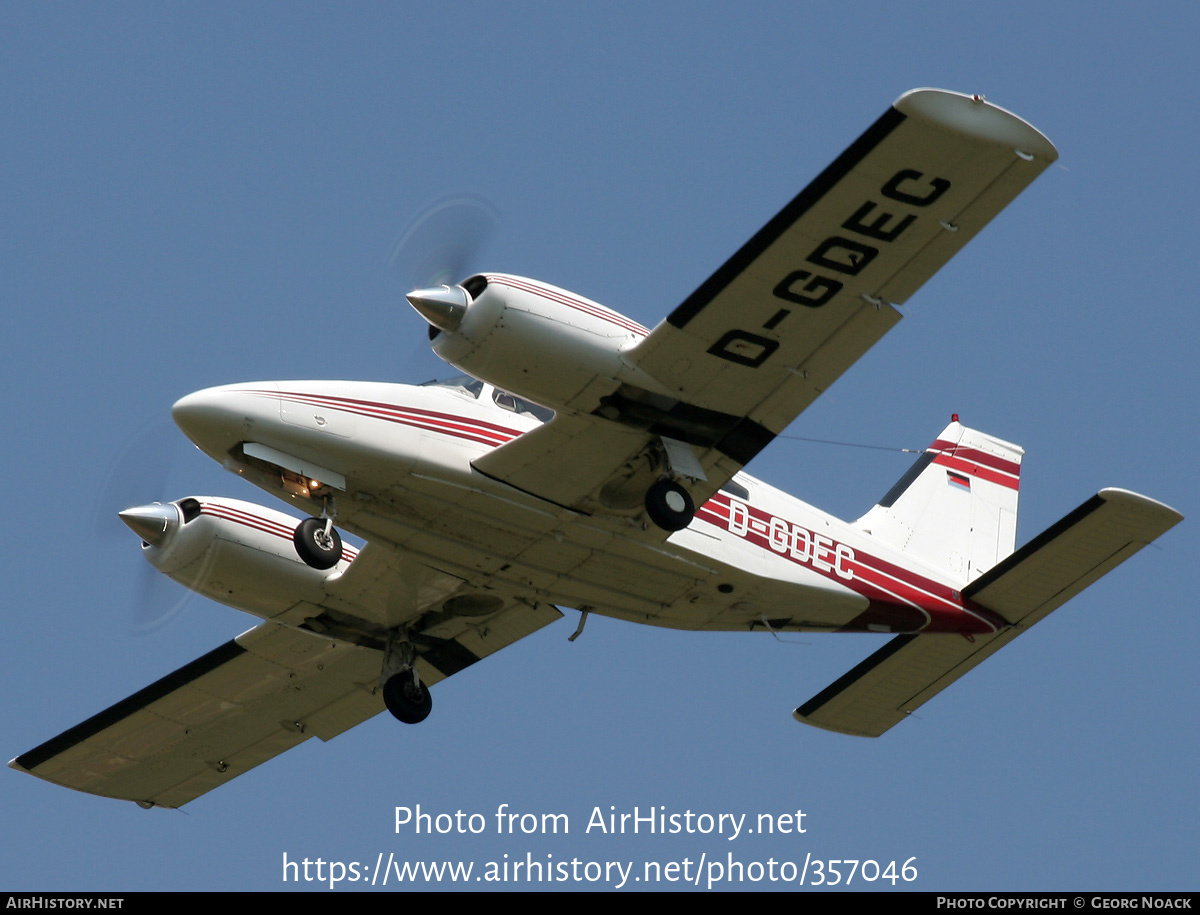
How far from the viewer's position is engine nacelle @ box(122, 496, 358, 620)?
19219 mm

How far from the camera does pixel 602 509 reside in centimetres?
1833

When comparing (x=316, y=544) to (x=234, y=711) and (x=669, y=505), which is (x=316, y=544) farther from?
(x=234, y=711)

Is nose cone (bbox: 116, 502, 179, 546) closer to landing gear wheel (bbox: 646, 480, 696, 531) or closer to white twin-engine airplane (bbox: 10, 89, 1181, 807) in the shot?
white twin-engine airplane (bbox: 10, 89, 1181, 807)

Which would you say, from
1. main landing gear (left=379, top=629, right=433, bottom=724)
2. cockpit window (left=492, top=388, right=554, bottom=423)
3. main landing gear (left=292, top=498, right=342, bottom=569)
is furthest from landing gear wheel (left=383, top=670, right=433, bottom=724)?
cockpit window (left=492, top=388, right=554, bottom=423)

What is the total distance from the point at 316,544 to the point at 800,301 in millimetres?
5425

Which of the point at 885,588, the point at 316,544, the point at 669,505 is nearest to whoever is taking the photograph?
the point at 316,544

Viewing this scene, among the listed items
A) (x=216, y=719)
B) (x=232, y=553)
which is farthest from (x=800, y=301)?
(x=216, y=719)

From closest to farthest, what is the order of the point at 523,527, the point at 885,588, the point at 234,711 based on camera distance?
the point at 523,527, the point at 885,588, the point at 234,711

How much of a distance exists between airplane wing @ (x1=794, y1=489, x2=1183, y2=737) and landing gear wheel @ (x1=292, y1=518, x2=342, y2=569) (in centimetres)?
674

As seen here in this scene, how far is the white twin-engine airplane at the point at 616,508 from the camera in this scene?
54.9 ft

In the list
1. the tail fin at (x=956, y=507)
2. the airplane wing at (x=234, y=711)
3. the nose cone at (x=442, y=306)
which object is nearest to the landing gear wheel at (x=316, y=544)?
the nose cone at (x=442, y=306)

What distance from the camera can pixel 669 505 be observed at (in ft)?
57.9

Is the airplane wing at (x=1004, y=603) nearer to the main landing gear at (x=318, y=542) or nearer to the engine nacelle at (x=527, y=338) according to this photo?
the engine nacelle at (x=527, y=338)

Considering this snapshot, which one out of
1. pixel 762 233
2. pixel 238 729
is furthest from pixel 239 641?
pixel 762 233
